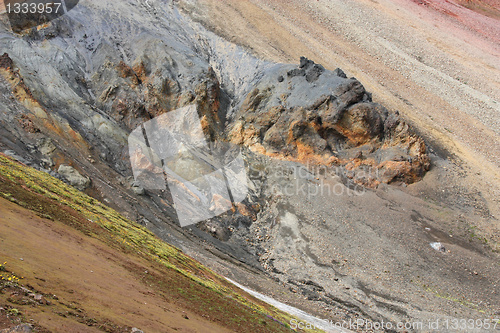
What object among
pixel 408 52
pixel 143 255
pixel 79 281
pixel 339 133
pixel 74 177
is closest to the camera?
pixel 79 281

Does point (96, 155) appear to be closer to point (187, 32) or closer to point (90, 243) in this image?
point (90, 243)

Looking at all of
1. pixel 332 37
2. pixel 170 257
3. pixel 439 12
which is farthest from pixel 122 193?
pixel 439 12

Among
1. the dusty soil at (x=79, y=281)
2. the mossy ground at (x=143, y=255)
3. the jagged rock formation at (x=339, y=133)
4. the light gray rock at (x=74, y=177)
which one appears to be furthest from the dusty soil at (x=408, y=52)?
the dusty soil at (x=79, y=281)

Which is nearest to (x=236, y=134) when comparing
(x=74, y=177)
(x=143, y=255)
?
(x=74, y=177)

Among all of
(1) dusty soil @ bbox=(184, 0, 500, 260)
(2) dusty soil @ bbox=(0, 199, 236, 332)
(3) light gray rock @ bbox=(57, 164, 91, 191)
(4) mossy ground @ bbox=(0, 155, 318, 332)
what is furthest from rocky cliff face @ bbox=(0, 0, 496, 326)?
(2) dusty soil @ bbox=(0, 199, 236, 332)

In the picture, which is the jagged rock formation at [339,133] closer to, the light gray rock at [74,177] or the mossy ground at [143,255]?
the light gray rock at [74,177]

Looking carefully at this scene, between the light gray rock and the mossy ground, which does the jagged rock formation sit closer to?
the light gray rock

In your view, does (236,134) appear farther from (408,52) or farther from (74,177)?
(408,52)
